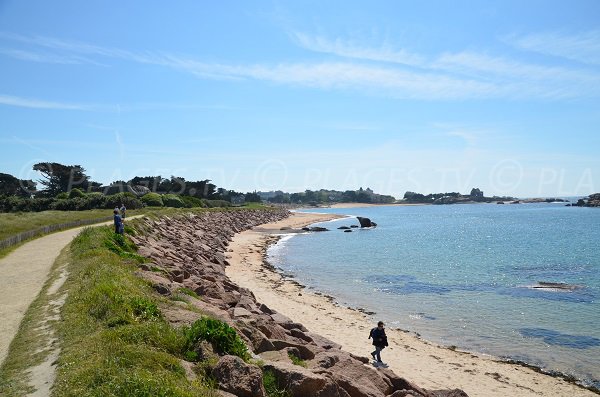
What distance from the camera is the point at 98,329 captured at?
30.1ft

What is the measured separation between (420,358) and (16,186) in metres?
84.5

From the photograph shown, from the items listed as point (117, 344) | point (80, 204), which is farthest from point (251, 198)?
point (117, 344)

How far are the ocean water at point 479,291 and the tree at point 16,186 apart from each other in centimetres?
5444

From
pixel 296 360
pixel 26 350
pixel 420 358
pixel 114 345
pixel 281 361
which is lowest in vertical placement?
pixel 420 358

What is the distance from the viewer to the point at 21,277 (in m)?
Result: 16.9

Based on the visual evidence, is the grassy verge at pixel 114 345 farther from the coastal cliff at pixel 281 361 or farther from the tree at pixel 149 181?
the tree at pixel 149 181

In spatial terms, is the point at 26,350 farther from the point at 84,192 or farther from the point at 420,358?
the point at 84,192

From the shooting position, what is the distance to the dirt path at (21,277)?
11.3 metres

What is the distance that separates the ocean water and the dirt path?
14618mm

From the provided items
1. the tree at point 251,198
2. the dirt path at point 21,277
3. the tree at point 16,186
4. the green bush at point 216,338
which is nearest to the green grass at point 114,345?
the green bush at point 216,338

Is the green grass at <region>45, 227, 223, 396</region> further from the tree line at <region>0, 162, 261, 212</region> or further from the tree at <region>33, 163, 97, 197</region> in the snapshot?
the tree at <region>33, 163, 97, 197</region>

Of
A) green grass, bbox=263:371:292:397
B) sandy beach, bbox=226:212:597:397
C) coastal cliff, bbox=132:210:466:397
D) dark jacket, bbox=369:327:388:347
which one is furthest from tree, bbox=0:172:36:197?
green grass, bbox=263:371:292:397

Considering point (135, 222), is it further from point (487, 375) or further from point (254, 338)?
point (487, 375)

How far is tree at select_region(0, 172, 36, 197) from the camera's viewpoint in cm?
7825
